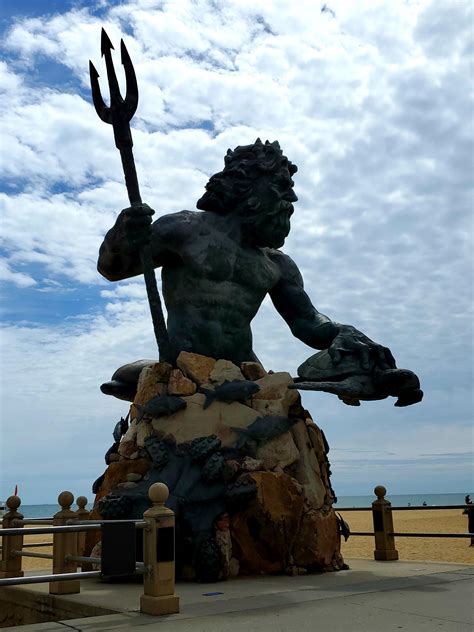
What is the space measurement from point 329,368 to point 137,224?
74.5 inches

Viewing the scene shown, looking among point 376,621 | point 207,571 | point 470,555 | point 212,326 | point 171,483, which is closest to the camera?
point 376,621

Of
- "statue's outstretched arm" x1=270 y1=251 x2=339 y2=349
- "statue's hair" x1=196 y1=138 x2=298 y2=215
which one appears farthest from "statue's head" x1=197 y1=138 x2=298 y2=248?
"statue's outstretched arm" x1=270 y1=251 x2=339 y2=349

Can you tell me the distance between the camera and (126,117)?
5.14 meters

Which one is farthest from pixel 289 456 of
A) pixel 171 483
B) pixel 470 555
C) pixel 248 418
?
pixel 470 555

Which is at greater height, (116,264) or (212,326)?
(116,264)

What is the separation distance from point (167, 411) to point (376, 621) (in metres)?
2.54

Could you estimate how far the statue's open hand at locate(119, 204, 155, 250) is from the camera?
4855 mm

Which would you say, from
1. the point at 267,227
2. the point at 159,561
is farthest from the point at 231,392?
the point at 159,561

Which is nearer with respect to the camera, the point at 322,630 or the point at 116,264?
the point at 322,630

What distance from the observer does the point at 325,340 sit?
5980mm

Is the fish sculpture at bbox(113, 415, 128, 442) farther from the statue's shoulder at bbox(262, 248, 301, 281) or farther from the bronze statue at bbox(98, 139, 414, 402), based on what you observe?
the statue's shoulder at bbox(262, 248, 301, 281)

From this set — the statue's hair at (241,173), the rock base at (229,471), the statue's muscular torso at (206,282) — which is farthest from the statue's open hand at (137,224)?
the statue's hair at (241,173)

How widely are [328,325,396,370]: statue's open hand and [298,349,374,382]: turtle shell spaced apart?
0.03 metres

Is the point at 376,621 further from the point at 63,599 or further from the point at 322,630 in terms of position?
the point at 63,599
